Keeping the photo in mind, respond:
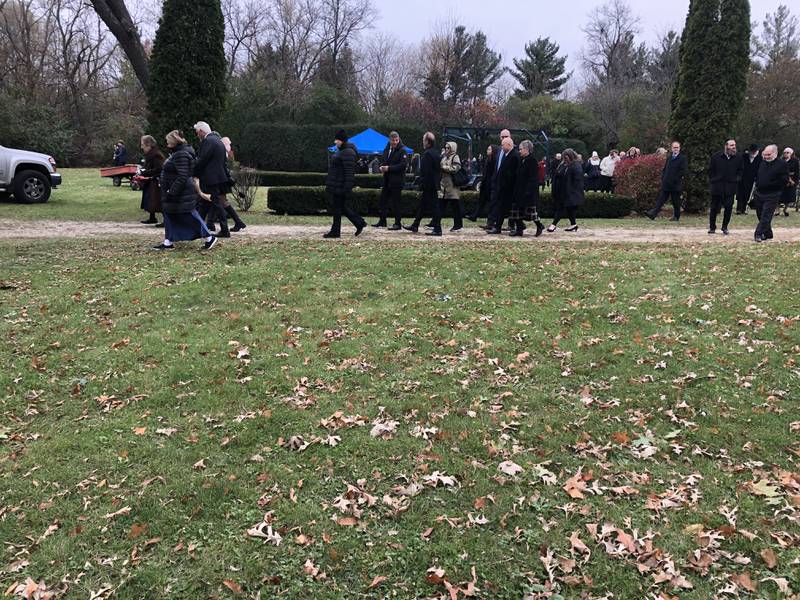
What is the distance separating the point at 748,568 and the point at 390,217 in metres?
13.5

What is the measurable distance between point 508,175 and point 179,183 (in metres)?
5.72

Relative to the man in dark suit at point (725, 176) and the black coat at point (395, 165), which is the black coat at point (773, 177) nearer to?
the man in dark suit at point (725, 176)

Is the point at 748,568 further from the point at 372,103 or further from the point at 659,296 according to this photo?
the point at 372,103

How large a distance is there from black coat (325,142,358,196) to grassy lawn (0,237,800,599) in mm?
3118

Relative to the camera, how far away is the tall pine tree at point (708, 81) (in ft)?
55.1

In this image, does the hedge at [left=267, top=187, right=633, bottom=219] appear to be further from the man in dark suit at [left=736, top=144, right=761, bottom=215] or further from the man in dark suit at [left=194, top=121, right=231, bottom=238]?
the man in dark suit at [left=194, top=121, right=231, bottom=238]

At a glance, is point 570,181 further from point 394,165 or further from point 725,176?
point 394,165

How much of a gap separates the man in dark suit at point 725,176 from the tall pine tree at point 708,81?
199 inches

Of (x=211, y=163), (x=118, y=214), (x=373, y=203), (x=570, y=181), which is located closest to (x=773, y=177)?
(x=570, y=181)

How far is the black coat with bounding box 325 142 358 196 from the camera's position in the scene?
10328 mm

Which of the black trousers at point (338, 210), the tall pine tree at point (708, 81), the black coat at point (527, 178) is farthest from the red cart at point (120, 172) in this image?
the tall pine tree at point (708, 81)

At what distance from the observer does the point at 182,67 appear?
14.0 m

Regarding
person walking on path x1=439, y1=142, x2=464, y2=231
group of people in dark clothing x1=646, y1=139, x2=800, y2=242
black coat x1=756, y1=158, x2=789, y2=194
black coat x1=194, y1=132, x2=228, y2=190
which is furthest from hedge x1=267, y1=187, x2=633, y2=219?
black coat x1=756, y1=158, x2=789, y2=194

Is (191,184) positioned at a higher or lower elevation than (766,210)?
lower
